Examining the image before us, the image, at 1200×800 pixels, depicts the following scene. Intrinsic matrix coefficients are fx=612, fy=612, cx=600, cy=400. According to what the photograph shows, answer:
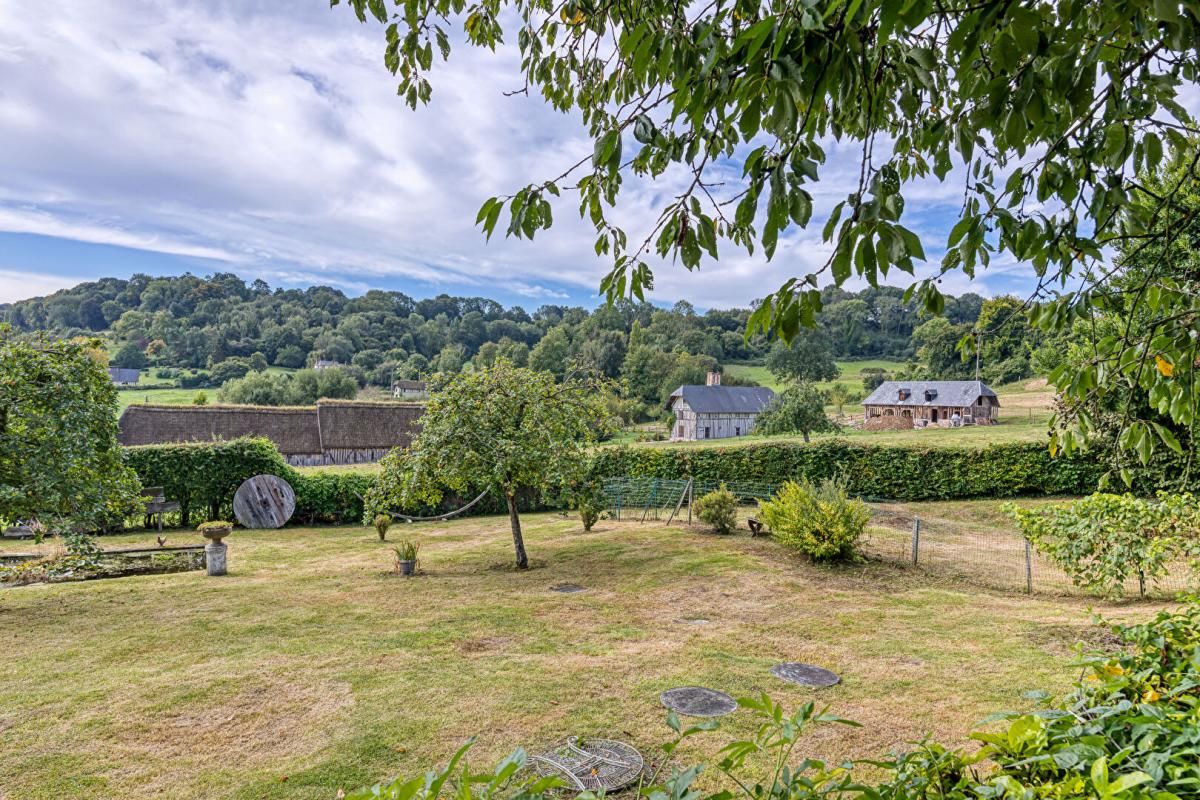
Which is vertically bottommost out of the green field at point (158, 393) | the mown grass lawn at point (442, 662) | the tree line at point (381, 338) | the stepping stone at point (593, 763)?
the mown grass lawn at point (442, 662)

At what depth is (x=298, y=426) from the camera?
2572 centimetres

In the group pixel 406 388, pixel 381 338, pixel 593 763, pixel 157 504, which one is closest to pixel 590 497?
pixel 593 763

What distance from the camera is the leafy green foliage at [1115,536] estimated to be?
680 centimetres

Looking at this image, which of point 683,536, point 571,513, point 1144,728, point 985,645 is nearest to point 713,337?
point 571,513

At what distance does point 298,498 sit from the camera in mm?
15602

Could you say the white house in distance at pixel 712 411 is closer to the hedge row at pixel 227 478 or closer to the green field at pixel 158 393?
the green field at pixel 158 393

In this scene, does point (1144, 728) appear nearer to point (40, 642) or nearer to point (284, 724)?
point (284, 724)

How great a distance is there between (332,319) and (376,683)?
238 feet

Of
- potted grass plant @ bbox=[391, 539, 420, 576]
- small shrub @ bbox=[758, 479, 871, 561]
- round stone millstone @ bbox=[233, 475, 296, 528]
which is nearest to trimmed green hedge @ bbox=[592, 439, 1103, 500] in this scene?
small shrub @ bbox=[758, 479, 871, 561]

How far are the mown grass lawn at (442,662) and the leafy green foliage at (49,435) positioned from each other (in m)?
1.32

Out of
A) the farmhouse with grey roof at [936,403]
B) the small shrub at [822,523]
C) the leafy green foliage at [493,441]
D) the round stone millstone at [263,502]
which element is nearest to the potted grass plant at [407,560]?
the leafy green foliage at [493,441]

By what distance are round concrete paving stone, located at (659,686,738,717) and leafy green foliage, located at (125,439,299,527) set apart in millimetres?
13577

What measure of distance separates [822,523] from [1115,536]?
356cm

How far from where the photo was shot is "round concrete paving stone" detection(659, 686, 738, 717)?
4.49 meters
